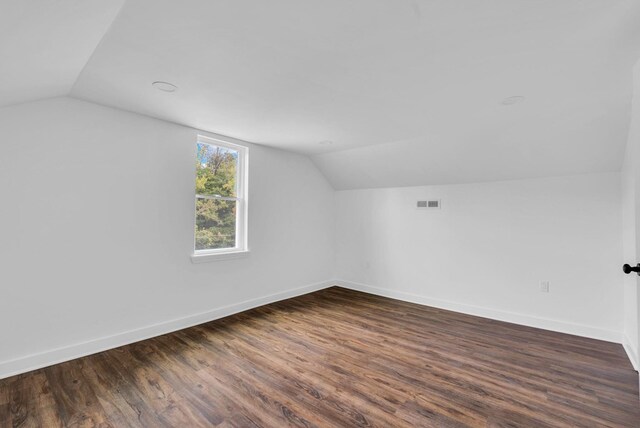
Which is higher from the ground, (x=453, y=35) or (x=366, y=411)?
(x=453, y=35)

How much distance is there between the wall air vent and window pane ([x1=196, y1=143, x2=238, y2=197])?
280 centimetres

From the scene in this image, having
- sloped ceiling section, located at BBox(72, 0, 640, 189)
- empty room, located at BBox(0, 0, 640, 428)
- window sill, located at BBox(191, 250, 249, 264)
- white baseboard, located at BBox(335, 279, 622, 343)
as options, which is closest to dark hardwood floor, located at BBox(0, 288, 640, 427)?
empty room, located at BBox(0, 0, 640, 428)

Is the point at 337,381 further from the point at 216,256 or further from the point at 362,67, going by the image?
the point at 362,67

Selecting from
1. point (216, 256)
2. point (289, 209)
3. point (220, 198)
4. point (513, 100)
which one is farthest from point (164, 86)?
point (513, 100)

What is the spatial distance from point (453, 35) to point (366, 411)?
2.38 m

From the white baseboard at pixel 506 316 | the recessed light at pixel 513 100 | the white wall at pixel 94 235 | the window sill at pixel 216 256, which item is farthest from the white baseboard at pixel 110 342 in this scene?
the recessed light at pixel 513 100

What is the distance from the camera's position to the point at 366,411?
1982 millimetres

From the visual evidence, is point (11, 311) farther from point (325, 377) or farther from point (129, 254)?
point (325, 377)

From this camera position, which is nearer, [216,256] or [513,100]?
[513,100]

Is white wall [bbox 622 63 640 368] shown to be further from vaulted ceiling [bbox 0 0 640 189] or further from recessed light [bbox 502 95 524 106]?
recessed light [bbox 502 95 524 106]

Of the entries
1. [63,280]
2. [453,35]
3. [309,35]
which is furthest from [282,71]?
[63,280]

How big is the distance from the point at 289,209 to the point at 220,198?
1.22 metres

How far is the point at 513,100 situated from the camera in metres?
2.48

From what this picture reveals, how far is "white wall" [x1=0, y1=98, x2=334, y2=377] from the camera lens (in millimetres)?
2410
